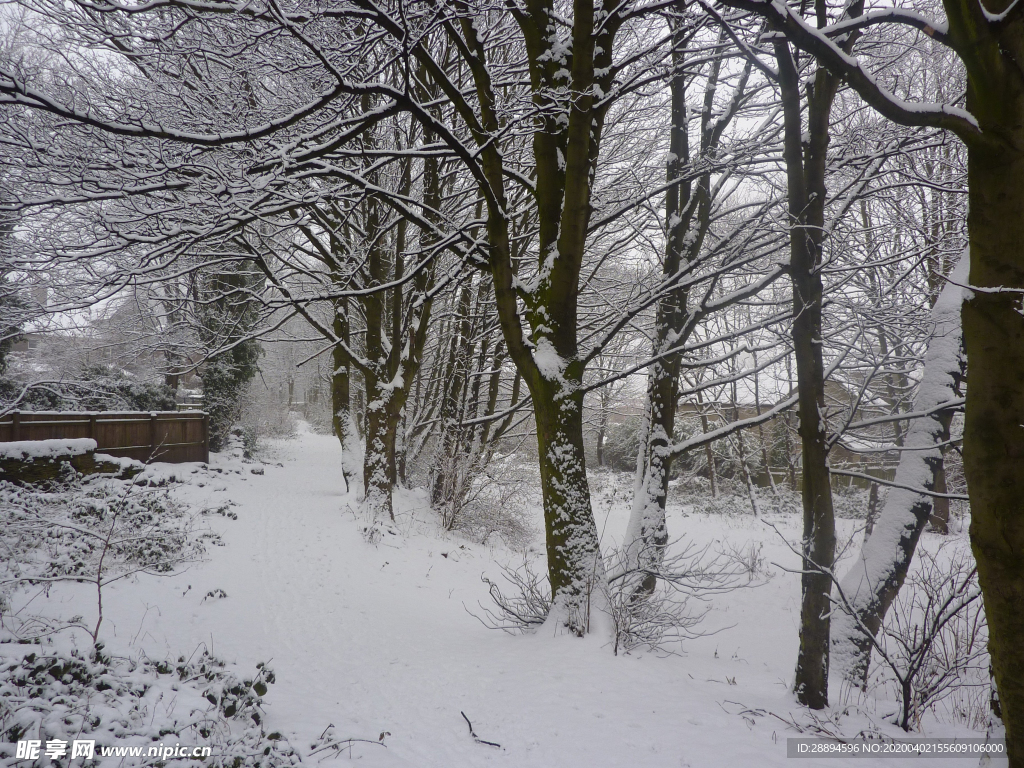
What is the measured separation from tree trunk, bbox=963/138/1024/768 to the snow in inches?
470

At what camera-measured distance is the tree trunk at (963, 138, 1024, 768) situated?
2.30 meters

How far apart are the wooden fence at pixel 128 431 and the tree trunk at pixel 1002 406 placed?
11.5 metres

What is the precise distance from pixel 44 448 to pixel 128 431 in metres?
3.80

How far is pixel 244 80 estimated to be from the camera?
→ 21.6 ft

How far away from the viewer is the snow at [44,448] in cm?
877

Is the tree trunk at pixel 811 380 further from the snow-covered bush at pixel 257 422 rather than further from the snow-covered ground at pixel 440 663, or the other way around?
the snow-covered bush at pixel 257 422

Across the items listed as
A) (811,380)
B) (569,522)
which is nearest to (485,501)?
(569,522)

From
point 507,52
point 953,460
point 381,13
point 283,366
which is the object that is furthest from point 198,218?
point 283,366

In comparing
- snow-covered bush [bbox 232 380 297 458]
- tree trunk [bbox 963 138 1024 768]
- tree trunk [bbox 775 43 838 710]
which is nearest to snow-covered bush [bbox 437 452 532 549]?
tree trunk [bbox 775 43 838 710]

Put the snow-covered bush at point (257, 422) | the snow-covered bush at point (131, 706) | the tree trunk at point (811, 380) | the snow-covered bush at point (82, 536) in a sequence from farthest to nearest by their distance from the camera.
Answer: the snow-covered bush at point (257, 422) → the snow-covered bush at point (82, 536) → the tree trunk at point (811, 380) → the snow-covered bush at point (131, 706)

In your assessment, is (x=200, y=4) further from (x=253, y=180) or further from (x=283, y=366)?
(x=283, y=366)

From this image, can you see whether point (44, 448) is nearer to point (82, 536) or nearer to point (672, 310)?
point (82, 536)

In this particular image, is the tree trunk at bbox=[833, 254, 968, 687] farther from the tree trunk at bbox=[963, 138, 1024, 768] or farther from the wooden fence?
the wooden fence

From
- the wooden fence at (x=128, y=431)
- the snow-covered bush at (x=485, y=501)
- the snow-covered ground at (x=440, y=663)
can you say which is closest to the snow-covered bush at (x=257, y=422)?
the wooden fence at (x=128, y=431)
